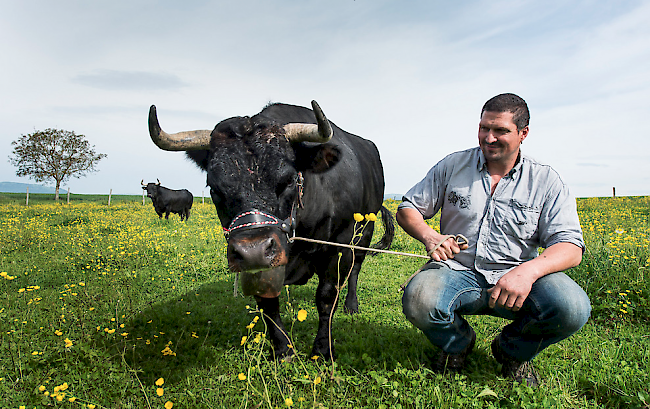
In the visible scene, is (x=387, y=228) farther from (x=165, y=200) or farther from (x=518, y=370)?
(x=165, y=200)

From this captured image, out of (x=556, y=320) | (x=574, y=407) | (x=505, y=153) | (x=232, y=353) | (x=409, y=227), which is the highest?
(x=505, y=153)

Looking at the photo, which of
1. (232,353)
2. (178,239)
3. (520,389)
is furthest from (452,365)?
(178,239)

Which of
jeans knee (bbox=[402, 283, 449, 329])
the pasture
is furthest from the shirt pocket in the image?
the pasture

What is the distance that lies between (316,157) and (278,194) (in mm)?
592

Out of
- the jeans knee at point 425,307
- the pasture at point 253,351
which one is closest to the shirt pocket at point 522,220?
the jeans knee at point 425,307

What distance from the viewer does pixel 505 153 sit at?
2969 mm

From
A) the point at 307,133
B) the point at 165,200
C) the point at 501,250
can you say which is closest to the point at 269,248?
the point at 307,133

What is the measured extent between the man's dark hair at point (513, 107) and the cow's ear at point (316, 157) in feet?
4.31

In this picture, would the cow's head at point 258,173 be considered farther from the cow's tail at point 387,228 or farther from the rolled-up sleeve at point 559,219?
the cow's tail at point 387,228

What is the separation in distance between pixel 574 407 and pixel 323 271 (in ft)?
7.55

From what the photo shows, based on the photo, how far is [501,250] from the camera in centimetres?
297

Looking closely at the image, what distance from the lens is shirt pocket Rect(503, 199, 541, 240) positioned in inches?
116

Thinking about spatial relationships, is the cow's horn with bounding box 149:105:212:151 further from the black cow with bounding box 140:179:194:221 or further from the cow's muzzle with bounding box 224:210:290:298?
the black cow with bounding box 140:179:194:221

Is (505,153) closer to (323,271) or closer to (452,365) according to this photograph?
(452,365)
